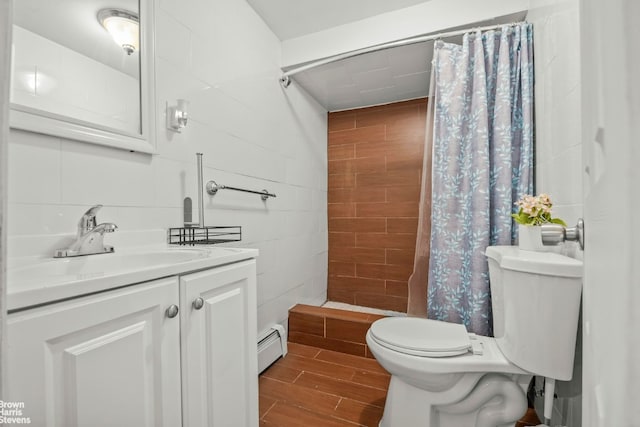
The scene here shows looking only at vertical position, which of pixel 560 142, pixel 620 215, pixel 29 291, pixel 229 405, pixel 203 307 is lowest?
pixel 229 405

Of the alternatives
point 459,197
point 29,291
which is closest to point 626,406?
point 29,291

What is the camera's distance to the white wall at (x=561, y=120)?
1.06m

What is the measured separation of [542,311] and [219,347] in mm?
1045

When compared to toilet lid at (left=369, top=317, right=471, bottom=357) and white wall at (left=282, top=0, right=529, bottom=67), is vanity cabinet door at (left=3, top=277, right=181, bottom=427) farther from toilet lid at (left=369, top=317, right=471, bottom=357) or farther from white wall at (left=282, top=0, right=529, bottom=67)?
white wall at (left=282, top=0, right=529, bottom=67)

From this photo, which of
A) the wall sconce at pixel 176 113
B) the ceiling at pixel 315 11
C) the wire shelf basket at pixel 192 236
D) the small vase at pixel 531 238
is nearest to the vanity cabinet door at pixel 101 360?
the wire shelf basket at pixel 192 236

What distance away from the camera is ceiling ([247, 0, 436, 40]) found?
5.84 ft

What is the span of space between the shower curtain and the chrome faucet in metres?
1.56

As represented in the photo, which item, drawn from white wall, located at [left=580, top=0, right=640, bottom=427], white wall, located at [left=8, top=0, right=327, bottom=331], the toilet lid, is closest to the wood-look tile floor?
white wall, located at [left=8, top=0, right=327, bottom=331]

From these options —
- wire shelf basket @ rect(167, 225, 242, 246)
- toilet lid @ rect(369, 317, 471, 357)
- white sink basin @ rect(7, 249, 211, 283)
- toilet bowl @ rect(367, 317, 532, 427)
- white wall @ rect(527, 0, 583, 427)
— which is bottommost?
toilet bowl @ rect(367, 317, 532, 427)

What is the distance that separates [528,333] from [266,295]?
1.38 metres

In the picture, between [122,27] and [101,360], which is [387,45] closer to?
[122,27]

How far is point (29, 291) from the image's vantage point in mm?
456

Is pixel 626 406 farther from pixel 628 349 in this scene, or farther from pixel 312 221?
pixel 312 221

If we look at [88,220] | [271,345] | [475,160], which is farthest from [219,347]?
[475,160]
